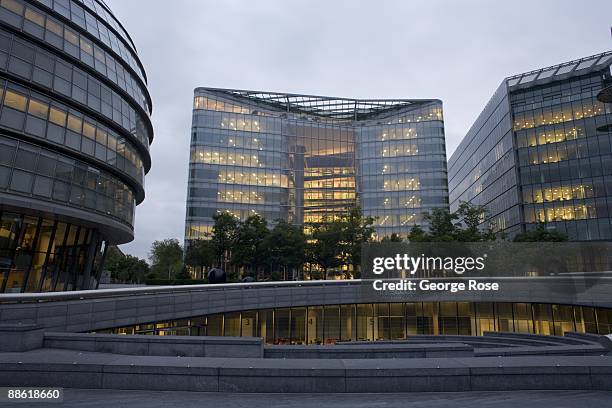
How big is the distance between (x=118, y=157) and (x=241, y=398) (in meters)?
23.3

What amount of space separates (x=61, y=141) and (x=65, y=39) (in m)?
6.79

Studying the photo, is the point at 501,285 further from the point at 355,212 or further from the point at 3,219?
the point at 3,219

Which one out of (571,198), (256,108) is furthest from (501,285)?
(256,108)

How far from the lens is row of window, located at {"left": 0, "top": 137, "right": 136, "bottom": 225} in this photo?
20.2 meters

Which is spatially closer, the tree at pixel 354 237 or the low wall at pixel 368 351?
the low wall at pixel 368 351

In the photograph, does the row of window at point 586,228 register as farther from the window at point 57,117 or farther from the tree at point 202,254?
the window at point 57,117

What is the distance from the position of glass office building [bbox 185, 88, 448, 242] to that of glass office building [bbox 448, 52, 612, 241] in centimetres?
1184

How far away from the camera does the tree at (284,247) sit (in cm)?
5394

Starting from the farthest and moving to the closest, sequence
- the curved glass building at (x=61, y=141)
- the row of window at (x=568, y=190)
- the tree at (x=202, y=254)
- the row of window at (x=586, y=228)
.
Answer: the row of window at (x=568, y=190)
the row of window at (x=586, y=228)
the tree at (x=202, y=254)
the curved glass building at (x=61, y=141)

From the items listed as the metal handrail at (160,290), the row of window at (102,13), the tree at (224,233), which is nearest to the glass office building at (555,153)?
the metal handrail at (160,290)

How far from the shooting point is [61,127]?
22.9 metres

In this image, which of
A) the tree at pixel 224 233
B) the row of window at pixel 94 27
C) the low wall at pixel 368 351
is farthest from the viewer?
the tree at pixel 224 233

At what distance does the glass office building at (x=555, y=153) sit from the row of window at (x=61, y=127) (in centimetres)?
6730

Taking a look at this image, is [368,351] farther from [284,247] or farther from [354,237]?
[354,237]
